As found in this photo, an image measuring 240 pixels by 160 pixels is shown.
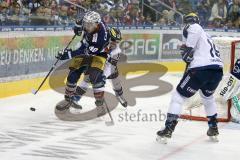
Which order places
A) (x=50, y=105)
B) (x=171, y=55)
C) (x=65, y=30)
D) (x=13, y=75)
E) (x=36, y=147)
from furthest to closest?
(x=171, y=55)
(x=65, y=30)
(x=13, y=75)
(x=50, y=105)
(x=36, y=147)

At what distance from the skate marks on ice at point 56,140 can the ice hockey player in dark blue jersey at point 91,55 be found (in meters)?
0.64

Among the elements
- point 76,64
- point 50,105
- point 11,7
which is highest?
point 11,7

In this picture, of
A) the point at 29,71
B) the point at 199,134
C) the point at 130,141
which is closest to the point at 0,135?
the point at 130,141

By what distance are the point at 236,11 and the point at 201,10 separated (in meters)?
1.05

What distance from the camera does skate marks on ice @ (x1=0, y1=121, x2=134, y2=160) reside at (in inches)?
242

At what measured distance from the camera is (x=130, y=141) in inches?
276

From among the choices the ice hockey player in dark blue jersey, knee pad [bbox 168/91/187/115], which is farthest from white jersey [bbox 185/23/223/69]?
the ice hockey player in dark blue jersey

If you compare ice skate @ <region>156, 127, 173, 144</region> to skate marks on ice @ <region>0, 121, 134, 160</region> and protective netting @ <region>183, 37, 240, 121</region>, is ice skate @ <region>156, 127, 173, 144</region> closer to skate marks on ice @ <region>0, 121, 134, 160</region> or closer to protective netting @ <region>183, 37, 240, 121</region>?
skate marks on ice @ <region>0, 121, 134, 160</region>

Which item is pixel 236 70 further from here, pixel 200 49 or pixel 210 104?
pixel 200 49

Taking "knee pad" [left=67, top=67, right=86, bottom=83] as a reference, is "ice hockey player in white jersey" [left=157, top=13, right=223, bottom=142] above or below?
above

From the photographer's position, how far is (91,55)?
28.2 ft

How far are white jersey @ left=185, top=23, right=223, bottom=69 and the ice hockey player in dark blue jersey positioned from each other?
183 centimetres

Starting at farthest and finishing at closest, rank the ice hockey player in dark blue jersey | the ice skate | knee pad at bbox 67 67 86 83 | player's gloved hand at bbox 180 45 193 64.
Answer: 1. knee pad at bbox 67 67 86 83
2. the ice hockey player in dark blue jersey
3. the ice skate
4. player's gloved hand at bbox 180 45 193 64

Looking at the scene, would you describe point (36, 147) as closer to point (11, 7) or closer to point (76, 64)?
point (76, 64)
